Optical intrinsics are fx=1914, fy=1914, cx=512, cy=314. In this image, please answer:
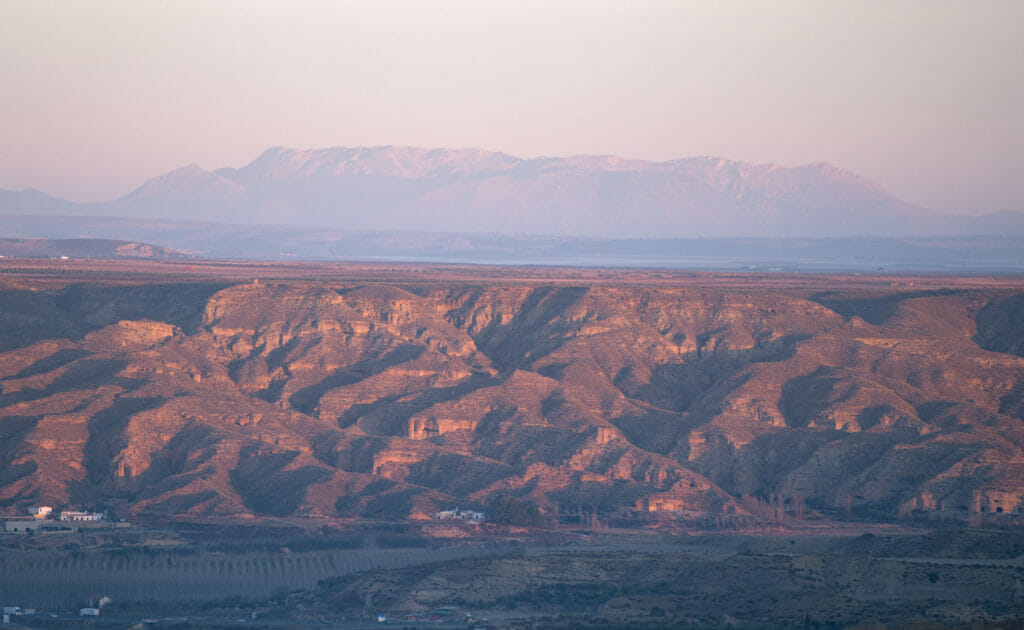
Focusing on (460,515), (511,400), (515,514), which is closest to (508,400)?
(511,400)

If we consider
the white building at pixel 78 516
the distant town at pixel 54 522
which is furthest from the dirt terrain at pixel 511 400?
the white building at pixel 78 516

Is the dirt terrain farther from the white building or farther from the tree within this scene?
the tree

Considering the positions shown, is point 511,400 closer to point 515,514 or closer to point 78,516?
point 515,514

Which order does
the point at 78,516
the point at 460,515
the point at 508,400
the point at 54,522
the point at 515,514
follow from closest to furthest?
1. the point at 54,522
2. the point at 78,516
3. the point at 515,514
4. the point at 460,515
5. the point at 508,400

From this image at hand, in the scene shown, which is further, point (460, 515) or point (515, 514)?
point (460, 515)

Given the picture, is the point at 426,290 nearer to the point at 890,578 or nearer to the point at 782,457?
the point at 782,457

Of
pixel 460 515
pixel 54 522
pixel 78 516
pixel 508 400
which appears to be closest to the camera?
pixel 54 522

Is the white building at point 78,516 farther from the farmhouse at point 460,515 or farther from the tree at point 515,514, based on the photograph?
the tree at point 515,514

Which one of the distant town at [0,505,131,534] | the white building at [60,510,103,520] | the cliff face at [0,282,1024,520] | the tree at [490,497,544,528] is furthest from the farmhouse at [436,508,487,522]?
the white building at [60,510,103,520]
